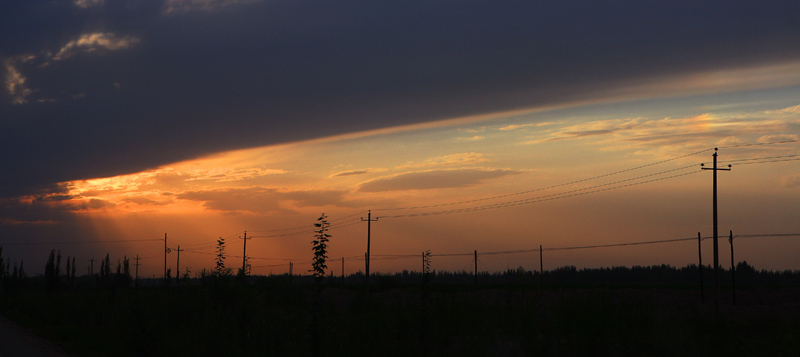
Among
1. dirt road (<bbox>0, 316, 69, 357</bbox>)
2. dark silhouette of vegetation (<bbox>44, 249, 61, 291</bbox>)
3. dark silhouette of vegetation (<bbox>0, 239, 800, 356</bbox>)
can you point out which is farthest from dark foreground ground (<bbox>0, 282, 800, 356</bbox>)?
dark silhouette of vegetation (<bbox>44, 249, 61, 291</bbox>)

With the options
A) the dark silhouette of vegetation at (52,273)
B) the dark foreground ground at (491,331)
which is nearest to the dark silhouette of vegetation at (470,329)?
the dark foreground ground at (491,331)

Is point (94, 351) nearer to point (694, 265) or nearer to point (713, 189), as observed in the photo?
point (713, 189)

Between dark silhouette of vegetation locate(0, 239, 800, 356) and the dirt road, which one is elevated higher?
dark silhouette of vegetation locate(0, 239, 800, 356)

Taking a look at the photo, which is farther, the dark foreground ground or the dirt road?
the dirt road

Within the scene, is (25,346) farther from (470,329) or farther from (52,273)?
(52,273)

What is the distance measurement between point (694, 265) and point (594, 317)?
138117 mm

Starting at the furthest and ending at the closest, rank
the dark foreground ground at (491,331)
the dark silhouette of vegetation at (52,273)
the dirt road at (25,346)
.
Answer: the dark silhouette of vegetation at (52,273) → the dirt road at (25,346) → the dark foreground ground at (491,331)

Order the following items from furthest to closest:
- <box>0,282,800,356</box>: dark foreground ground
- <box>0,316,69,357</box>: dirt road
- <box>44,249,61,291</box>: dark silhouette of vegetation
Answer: <box>44,249,61,291</box>: dark silhouette of vegetation
<box>0,316,69,357</box>: dirt road
<box>0,282,800,356</box>: dark foreground ground

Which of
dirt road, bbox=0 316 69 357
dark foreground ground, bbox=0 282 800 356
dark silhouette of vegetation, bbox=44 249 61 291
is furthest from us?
dark silhouette of vegetation, bbox=44 249 61 291

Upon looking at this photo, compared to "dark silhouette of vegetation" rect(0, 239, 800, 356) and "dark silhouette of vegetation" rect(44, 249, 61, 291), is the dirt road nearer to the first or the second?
"dark silhouette of vegetation" rect(0, 239, 800, 356)

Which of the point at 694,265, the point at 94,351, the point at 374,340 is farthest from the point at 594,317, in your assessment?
the point at 694,265

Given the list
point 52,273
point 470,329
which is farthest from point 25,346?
point 52,273

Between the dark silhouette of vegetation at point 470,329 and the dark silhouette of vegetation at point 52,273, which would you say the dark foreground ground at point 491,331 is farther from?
the dark silhouette of vegetation at point 52,273

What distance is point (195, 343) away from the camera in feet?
59.7
